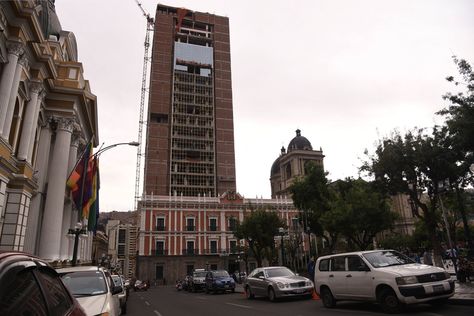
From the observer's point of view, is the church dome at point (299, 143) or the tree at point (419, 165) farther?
the church dome at point (299, 143)

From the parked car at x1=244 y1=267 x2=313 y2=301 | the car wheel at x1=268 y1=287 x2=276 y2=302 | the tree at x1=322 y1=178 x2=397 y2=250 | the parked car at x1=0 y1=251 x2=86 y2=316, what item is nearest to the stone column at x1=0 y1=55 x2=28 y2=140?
the parked car at x1=244 y1=267 x2=313 y2=301

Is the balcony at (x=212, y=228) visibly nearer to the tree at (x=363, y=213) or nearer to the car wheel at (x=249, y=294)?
the tree at (x=363, y=213)

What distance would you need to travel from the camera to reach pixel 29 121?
17.0 meters

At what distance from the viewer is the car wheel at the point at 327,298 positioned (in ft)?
38.4

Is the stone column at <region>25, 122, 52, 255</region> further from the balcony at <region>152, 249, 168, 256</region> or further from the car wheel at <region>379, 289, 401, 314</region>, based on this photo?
the balcony at <region>152, 249, 168, 256</region>

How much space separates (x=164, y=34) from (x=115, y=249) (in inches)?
2193

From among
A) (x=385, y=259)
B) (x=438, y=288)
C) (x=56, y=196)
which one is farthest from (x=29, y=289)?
(x=56, y=196)

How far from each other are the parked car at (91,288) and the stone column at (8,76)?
8.48 metres

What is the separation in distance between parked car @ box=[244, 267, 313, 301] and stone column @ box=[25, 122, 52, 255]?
37.8 feet

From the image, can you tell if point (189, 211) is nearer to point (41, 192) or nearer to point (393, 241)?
point (393, 241)

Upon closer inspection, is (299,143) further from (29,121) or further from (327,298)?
(327,298)

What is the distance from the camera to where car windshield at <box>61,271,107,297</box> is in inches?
292

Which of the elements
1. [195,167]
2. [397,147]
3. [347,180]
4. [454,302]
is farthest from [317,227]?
[195,167]

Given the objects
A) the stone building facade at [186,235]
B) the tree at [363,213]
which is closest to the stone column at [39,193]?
the tree at [363,213]
